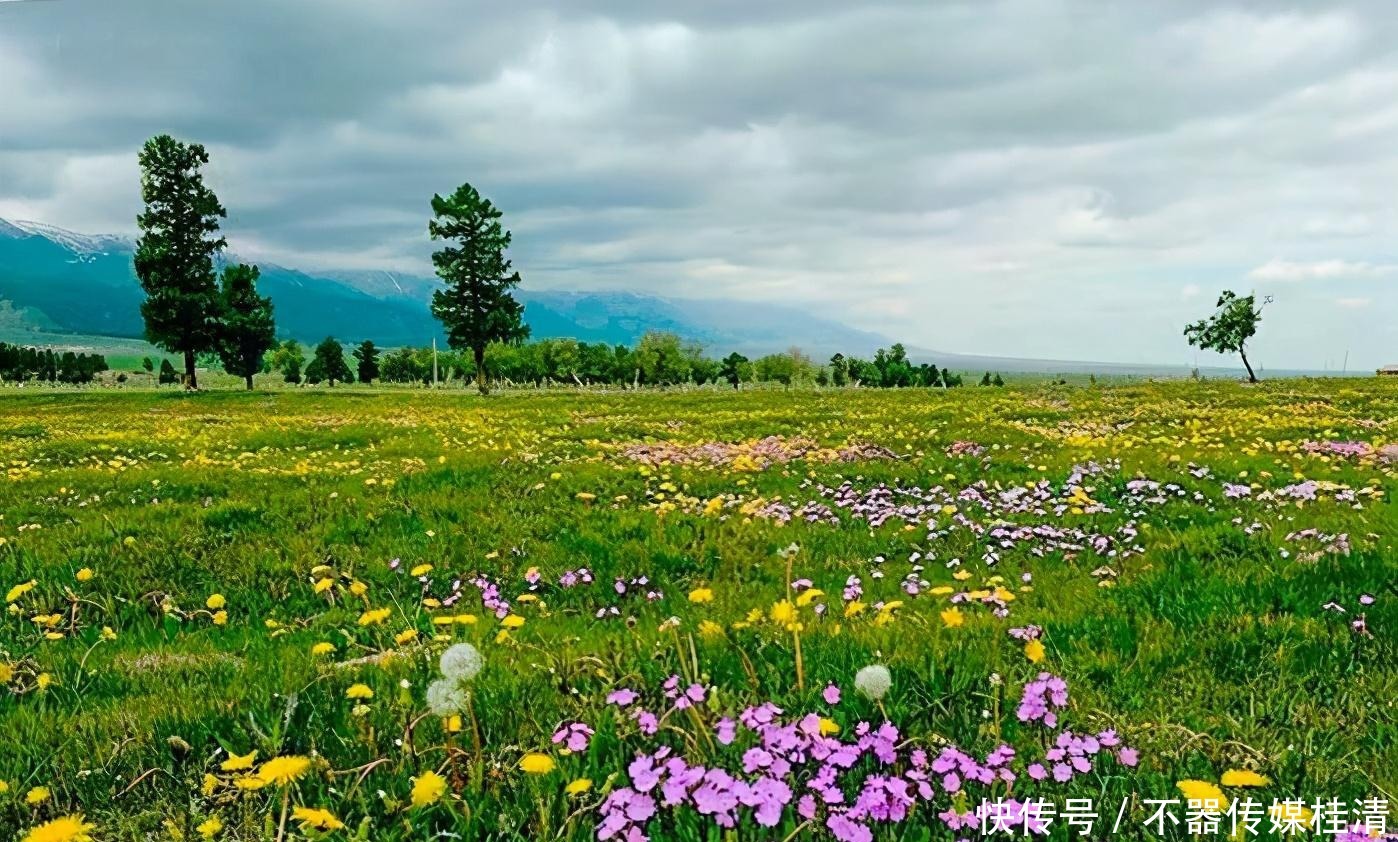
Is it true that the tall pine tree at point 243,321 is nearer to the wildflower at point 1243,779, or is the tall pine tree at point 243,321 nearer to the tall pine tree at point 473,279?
the tall pine tree at point 473,279

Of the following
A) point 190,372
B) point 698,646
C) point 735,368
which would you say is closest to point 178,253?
point 190,372

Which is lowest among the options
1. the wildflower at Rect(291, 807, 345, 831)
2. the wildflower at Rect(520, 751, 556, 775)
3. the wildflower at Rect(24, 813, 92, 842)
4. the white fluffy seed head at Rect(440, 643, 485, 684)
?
the wildflower at Rect(24, 813, 92, 842)

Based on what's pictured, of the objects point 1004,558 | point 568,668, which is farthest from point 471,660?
point 1004,558

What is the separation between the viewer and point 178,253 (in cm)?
6206

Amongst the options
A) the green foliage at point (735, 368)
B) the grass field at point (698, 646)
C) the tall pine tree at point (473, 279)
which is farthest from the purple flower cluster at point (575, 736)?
the green foliage at point (735, 368)

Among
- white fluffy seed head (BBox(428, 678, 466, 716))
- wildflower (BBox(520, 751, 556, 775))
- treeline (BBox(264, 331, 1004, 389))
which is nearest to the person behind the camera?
wildflower (BBox(520, 751, 556, 775))

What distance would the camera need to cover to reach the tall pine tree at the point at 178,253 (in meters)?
60.7

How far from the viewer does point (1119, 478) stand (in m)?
10.9

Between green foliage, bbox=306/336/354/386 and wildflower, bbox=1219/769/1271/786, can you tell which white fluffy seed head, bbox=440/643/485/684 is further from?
green foliage, bbox=306/336/354/386

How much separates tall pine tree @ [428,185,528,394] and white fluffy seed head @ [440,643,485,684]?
6342cm

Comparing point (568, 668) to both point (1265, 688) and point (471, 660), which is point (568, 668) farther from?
point (1265, 688)

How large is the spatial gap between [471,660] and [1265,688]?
12.7 ft

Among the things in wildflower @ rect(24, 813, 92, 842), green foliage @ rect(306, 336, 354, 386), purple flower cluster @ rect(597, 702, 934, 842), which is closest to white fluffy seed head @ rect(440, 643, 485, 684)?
purple flower cluster @ rect(597, 702, 934, 842)

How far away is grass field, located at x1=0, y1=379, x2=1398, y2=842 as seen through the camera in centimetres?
282
